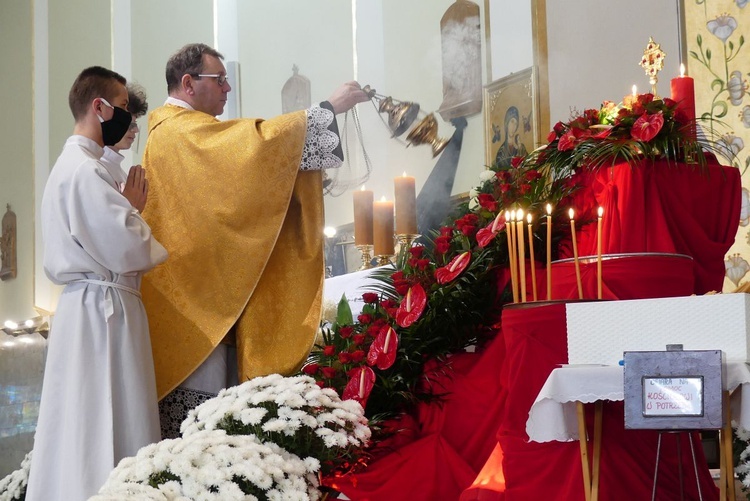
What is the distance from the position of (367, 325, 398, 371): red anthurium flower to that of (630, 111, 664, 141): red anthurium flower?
1.20 m

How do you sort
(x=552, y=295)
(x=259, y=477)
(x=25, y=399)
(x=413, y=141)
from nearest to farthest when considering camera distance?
(x=259, y=477) → (x=552, y=295) → (x=413, y=141) → (x=25, y=399)

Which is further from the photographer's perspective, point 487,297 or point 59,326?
point 487,297

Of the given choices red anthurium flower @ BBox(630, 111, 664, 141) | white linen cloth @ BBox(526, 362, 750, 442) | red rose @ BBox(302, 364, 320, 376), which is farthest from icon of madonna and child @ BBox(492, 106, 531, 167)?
white linen cloth @ BBox(526, 362, 750, 442)

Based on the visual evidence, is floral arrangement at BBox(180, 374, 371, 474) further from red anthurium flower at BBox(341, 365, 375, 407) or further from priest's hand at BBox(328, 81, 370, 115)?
priest's hand at BBox(328, 81, 370, 115)

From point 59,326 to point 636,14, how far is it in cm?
319

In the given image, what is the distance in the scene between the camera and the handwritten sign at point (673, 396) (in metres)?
2.60

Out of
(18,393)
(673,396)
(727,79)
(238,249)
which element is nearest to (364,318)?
(238,249)

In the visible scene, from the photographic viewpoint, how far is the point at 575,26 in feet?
17.3

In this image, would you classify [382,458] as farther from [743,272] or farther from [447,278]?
[743,272]

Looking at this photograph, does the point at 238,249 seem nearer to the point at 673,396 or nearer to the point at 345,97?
the point at 345,97

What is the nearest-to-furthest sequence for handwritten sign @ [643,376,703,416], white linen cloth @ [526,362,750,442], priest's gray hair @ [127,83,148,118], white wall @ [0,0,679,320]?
handwritten sign @ [643,376,703,416] → white linen cloth @ [526,362,750,442] → priest's gray hair @ [127,83,148,118] → white wall @ [0,0,679,320]

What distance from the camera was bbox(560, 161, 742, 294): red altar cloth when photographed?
11.9 ft

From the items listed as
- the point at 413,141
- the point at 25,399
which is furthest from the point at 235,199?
the point at 25,399

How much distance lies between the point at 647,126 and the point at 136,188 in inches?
77.7
